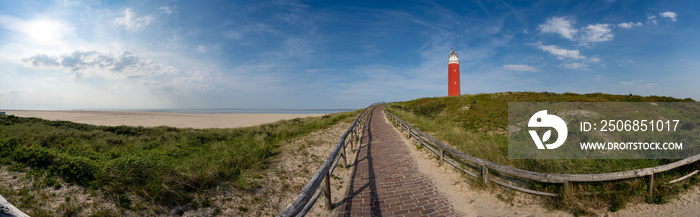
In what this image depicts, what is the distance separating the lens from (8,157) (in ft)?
16.0

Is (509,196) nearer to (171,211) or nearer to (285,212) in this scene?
(285,212)

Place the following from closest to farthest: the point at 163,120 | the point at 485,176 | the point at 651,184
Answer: the point at 651,184 < the point at 485,176 < the point at 163,120

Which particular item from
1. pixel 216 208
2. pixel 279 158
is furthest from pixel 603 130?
pixel 216 208

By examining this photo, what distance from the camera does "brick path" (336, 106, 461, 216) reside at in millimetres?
4561

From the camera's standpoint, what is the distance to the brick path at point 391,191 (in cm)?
456

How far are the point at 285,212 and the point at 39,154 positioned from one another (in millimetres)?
6131

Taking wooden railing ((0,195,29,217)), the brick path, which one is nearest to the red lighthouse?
the brick path

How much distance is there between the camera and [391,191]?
5398 mm

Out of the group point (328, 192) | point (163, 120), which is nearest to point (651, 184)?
point (328, 192)

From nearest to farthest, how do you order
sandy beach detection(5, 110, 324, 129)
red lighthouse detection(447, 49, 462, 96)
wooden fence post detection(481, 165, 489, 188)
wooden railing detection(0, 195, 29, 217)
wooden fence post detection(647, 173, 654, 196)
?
1. wooden railing detection(0, 195, 29, 217)
2. wooden fence post detection(647, 173, 654, 196)
3. wooden fence post detection(481, 165, 489, 188)
4. sandy beach detection(5, 110, 324, 129)
5. red lighthouse detection(447, 49, 462, 96)


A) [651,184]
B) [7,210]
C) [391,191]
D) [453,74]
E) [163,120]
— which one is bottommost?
[391,191]

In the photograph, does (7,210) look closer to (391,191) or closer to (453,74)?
(391,191)

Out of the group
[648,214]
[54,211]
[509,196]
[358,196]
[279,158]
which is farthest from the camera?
[279,158]

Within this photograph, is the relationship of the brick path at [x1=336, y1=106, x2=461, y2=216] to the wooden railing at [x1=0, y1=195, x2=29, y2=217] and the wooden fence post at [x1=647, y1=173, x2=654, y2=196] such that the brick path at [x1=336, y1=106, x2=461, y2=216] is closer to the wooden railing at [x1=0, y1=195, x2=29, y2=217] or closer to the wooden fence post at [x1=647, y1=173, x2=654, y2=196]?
the wooden fence post at [x1=647, y1=173, x2=654, y2=196]
